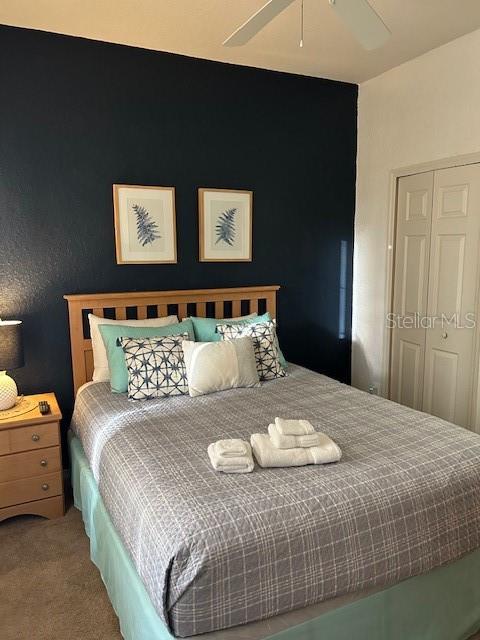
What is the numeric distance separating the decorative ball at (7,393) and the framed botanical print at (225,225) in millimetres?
1516

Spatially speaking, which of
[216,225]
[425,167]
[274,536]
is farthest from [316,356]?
[274,536]

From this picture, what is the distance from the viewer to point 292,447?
1.82m

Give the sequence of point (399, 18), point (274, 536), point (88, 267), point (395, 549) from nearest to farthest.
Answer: point (274, 536) < point (395, 549) < point (399, 18) < point (88, 267)

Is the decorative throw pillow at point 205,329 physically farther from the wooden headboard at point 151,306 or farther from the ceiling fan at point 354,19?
the ceiling fan at point 354,19

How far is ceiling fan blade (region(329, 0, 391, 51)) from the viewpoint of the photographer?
1.66 meters

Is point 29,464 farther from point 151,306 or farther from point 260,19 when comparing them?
point 260,19

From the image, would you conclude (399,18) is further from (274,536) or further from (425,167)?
(274,536)

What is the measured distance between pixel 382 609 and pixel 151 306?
7.58ft

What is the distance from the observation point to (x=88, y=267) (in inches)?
122

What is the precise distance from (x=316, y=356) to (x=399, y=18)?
2.45 metres

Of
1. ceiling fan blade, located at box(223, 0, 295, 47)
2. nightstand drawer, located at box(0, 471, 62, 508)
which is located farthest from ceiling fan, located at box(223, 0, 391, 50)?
nightstand drawer, located at box(0, 471, 62, 508)

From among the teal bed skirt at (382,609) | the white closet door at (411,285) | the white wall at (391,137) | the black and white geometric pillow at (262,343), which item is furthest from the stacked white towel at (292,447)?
the white wall at (391,137)

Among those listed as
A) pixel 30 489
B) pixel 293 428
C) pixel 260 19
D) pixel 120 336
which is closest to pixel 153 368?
pixel 120 336

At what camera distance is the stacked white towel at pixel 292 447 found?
177 centimetres
